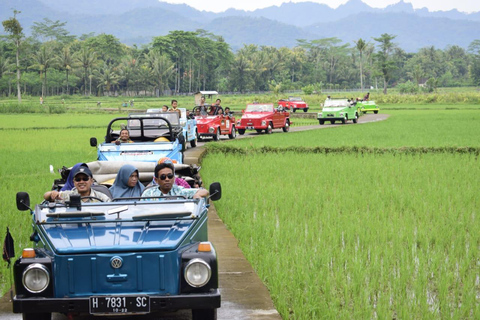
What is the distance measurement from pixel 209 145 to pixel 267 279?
1633cm

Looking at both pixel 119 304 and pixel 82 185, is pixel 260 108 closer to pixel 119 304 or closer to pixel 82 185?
pixel 82 185

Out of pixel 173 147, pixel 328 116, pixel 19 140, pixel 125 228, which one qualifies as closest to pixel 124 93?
pixel 328 116

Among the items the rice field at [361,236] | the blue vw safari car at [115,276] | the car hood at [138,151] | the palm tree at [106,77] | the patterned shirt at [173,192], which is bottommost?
the rice field at [361,236]

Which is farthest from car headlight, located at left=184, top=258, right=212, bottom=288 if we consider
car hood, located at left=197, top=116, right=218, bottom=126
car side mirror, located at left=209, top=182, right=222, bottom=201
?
car hood, located at left=197, top=116, right=218, bottom=126

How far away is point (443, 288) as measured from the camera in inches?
252

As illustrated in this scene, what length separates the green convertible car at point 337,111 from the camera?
39594 mm

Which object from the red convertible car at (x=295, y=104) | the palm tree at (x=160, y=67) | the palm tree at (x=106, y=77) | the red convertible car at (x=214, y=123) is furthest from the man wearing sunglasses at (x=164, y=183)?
the palm tree at (x=160, y=67)

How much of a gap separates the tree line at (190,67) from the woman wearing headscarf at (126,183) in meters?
73.4

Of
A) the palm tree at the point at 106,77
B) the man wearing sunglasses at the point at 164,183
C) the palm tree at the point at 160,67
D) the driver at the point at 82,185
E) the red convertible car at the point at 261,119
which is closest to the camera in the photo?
the driver at the point at 82,185

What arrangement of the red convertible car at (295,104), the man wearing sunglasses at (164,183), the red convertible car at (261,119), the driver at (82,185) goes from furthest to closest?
1. the red convertible car at (295,104)
2. the red convertible car at (261,119)
3. the man wearing sunglasses at (164,183)
4. the driver at (82,185)

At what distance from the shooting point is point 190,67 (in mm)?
128250

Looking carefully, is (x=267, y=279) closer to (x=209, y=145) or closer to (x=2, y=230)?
(x=2, y=230)

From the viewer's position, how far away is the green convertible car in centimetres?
3959

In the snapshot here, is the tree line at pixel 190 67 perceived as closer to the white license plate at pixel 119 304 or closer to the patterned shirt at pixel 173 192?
the patterned shirt at pixel 173 192
